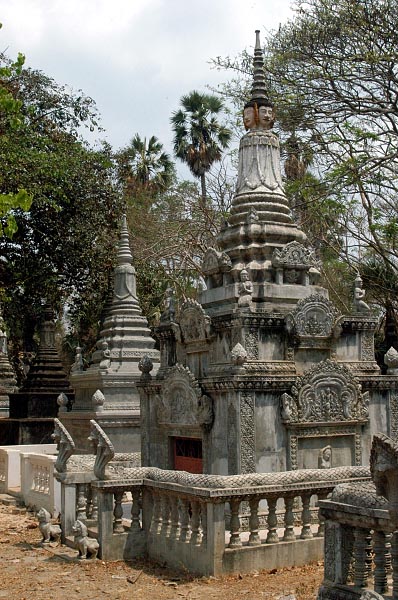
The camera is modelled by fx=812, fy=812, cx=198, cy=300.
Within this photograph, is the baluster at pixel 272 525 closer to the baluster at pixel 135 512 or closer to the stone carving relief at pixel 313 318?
the baluster at pixel 135 512

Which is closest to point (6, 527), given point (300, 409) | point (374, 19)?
point (300, 409)

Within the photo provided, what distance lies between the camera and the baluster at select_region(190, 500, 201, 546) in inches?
372

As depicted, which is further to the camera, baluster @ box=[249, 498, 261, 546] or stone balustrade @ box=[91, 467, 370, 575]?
baluster @ box=[249, 498, 261, 546]

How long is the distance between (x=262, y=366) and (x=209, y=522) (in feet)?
11.4

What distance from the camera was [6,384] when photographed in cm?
3397

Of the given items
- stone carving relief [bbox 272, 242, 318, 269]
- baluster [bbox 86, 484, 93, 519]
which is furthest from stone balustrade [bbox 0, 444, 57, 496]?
stone carving relief [bbox 272, 242, 318, 269]

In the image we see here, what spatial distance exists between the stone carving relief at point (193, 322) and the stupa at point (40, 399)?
39.6 ft

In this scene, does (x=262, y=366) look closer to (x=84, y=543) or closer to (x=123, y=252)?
(x=84, y=543)

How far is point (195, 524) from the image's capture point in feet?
31.2

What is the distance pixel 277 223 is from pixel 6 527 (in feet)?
23.2

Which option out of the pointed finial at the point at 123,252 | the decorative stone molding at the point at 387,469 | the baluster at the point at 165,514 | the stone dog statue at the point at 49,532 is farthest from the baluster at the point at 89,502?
the pointed finial at the point at 123,252

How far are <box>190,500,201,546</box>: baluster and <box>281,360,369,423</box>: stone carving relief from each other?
9.52 feet

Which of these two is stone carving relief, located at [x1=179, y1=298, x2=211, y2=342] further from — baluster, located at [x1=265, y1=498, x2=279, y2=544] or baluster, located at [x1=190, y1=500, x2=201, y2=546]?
baluster, located at [x1=190, y1=500, x2=201, y2=546]

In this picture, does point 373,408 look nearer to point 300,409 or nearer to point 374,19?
point 300,409
